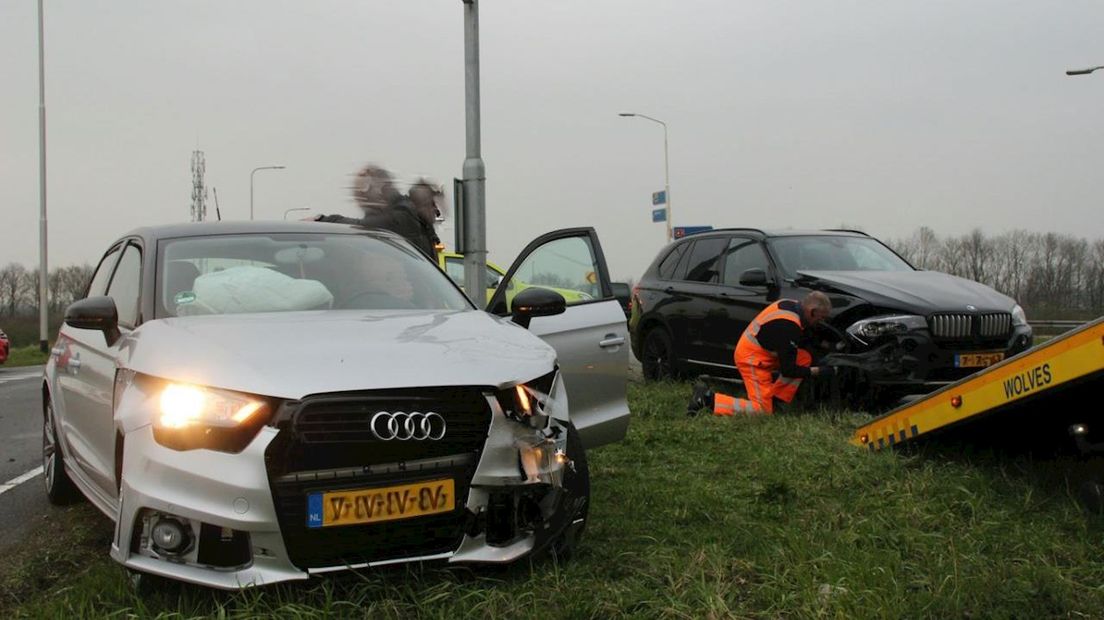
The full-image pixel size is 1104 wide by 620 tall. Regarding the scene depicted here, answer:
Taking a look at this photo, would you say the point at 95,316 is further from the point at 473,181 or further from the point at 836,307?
the point at 836,307

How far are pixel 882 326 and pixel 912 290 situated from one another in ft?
1.60

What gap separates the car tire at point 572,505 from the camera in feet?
10.7

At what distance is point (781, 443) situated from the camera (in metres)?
Result: 5.44

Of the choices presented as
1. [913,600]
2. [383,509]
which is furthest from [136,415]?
[913,600]

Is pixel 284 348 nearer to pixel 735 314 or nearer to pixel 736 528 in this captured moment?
pixel 736 528

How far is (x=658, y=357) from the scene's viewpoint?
9578 millimetres

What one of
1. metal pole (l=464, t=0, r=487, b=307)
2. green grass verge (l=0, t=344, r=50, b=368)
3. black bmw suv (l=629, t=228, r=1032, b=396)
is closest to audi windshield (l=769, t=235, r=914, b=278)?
black bmw suv (l=629, t=228, r=1032, b=396)

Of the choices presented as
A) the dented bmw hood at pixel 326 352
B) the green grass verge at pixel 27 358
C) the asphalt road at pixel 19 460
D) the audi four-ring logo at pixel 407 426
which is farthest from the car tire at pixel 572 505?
the green grass verge at pixel 27 358

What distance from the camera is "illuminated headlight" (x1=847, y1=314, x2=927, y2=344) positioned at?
6688 millimetres

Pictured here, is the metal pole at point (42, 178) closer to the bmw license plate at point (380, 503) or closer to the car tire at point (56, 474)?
the car tire at point (56, 474)

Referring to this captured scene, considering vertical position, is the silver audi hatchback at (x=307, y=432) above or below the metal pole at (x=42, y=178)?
below

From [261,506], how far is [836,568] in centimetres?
194

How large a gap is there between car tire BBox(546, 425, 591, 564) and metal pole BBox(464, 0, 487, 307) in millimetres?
5085

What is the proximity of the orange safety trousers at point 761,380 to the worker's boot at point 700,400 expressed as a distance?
6 cm
